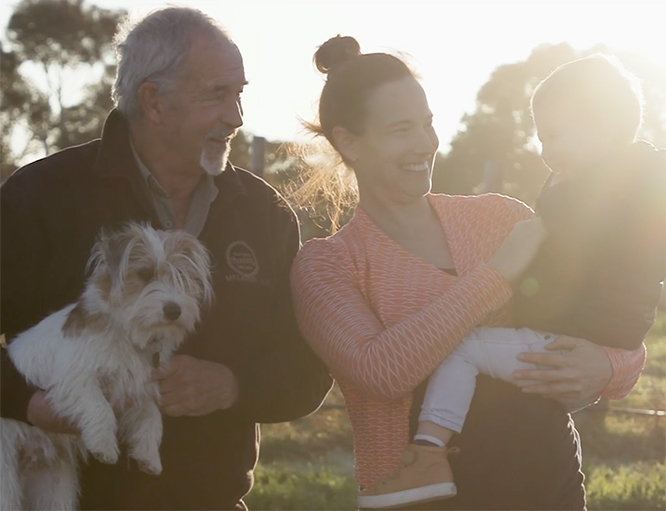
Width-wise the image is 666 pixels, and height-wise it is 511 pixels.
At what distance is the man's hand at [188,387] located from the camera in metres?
3.88

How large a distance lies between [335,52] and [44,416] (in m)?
1.88

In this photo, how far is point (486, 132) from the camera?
40.2m

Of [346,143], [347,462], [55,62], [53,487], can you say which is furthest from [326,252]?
[55,62]

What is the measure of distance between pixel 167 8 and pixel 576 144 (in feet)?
5.99

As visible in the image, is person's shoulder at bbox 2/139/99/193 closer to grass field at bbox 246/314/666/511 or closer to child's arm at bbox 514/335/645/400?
child's arm at bbox 514/335/645/400

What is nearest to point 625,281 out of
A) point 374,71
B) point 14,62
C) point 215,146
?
point 374,71

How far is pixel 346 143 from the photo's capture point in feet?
14.0

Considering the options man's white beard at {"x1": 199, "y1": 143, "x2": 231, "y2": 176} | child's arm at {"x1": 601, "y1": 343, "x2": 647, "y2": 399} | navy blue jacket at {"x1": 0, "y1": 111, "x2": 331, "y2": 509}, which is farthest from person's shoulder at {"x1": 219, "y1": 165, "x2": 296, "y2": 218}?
child's arm at {"x1": 601, "y1": 343, "x2": 647, "y2": 399}

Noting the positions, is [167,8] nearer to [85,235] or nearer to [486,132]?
[85,235]

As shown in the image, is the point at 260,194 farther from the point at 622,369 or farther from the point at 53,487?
the point at 622,369

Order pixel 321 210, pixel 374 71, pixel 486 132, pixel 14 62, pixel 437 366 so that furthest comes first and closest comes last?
pixel 486 132
pixel 14 62
pixel 321 210
pixel 374 71
pixel 437 366

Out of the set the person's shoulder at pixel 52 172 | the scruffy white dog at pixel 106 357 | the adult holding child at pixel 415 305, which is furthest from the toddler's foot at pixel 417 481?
the person's shoulder at pixel 52 172

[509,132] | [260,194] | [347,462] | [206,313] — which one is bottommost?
[347,462]

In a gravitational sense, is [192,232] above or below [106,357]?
above
